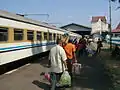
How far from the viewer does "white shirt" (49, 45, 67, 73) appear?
8219mm

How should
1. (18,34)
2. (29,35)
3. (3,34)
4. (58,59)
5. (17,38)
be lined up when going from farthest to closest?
(29,35) < (18,34) < (17,38) < (3,34) < (58,59)

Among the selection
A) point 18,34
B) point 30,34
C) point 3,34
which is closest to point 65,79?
point 3,34

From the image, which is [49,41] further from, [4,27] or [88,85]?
[88,85]

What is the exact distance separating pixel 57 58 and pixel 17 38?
6.57 m

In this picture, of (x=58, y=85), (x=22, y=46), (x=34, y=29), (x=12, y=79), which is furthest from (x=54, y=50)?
(x=34, y=29)

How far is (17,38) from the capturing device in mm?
14445

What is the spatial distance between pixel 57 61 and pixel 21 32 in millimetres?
7378

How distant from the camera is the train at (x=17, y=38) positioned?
1234cm

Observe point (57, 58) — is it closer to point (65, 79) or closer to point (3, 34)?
point (65, 79)

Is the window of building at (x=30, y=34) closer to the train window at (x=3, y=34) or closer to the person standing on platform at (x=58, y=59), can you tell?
the train window at (x=3, y=34)

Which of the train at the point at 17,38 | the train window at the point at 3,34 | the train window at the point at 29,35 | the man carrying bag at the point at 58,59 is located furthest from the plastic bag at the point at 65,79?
the train window at the point at 29,35

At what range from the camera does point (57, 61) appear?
8.26 metres

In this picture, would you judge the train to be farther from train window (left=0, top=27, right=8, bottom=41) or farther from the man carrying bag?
the man carrying bag

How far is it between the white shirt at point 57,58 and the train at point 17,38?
4.23m
